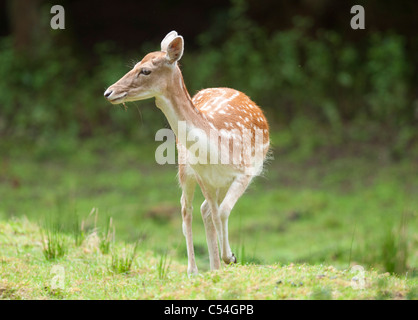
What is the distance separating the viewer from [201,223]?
36.7ft

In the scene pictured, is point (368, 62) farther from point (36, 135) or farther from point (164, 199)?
point (36, 135)

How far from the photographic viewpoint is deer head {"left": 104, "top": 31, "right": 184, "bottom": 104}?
5.58 metres

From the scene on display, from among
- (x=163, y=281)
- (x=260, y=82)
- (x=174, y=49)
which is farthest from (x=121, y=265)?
(x=260, y=82)

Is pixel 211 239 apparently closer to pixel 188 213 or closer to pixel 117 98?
pixel 188 213

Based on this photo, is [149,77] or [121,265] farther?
[121,265]

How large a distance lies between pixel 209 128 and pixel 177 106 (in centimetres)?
37

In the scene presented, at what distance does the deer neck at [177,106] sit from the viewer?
5.86 m

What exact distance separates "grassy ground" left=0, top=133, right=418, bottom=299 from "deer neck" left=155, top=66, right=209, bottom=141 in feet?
3.78

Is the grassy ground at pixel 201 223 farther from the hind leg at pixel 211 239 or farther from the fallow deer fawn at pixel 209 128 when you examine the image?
the fallow deer fawn at pixel 209 128

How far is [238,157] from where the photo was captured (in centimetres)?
636

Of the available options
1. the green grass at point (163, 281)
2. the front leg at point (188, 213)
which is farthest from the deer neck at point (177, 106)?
the green grass at point (163, 281)

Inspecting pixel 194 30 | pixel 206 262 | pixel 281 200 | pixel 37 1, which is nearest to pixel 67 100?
pixel 37 1

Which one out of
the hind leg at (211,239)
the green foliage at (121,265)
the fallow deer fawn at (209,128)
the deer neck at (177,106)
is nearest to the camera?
the fallow deer fawn at (209,128)

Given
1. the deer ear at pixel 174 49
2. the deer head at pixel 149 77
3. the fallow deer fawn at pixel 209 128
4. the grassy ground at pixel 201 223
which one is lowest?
the grassy ground at pixel 201 223
